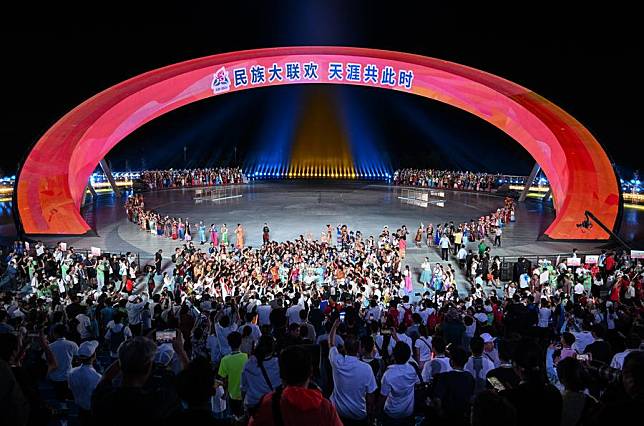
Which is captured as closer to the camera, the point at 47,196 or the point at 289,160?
the point at 47,196

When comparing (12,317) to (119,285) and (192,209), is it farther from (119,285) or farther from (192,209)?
(192,209)

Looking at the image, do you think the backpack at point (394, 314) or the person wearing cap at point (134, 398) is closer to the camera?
the person wearing cap at point (134, 398)

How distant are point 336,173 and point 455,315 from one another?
192 feet

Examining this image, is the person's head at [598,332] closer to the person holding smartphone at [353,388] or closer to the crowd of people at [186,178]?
the person holding smartphone at [353,388]

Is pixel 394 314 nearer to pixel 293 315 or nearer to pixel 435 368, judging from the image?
pixel 293 315

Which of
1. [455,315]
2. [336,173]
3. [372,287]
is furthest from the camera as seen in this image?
[336,173]

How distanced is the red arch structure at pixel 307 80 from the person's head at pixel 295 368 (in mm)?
19383

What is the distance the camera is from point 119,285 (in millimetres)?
16156

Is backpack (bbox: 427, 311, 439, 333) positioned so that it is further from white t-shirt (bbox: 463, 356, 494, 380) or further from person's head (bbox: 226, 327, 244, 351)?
person's head (bbox: 226, 327, 244, 351)

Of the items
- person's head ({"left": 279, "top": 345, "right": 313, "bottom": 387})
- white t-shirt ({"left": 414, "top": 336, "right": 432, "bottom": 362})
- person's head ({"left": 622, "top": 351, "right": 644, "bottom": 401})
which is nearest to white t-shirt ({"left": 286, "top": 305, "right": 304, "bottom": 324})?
white t-shirt ({"left": 414, "top": 336, "right": 432, "bottom": 362})

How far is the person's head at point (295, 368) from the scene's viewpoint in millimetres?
3293

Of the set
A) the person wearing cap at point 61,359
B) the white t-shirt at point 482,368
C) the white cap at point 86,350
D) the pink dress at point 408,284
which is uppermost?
the white cap at point 86,350

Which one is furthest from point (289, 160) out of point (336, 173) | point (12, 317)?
point (12, 317)

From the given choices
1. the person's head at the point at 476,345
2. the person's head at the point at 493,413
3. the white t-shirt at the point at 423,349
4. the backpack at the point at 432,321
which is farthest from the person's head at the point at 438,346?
the backpack at the point at 432,321
